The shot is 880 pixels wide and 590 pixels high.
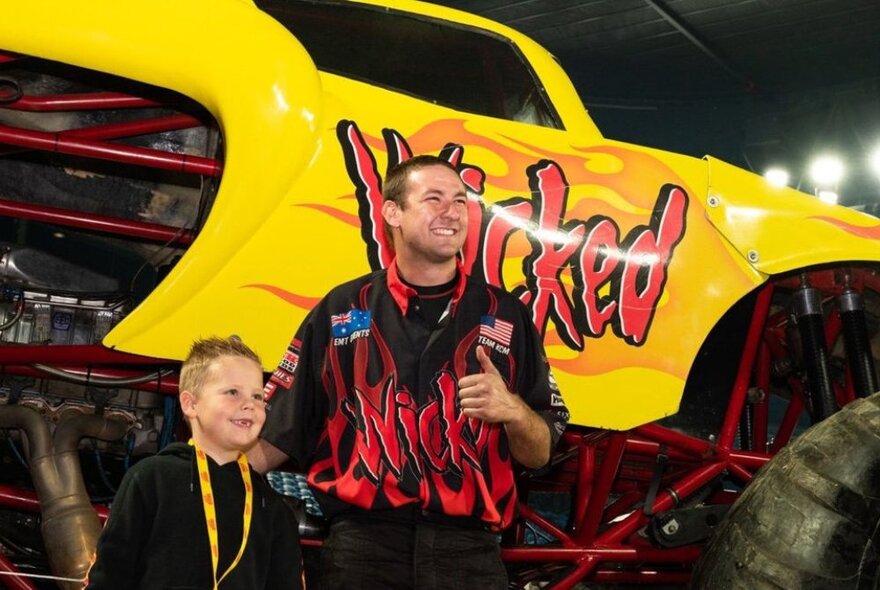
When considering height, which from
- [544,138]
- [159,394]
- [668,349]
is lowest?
[159,394]

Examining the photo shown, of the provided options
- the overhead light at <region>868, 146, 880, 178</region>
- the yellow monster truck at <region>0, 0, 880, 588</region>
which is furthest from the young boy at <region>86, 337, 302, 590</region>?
the overhead light at <region>868, 146, 880, 178</region>

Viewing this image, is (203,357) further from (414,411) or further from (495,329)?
(495,329)

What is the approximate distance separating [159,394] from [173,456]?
1418 millimetres

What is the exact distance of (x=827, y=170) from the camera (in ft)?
34.3

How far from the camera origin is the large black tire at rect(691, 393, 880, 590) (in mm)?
2678

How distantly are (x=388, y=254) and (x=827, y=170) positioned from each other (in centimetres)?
872

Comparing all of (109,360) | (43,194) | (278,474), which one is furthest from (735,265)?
(43,194)

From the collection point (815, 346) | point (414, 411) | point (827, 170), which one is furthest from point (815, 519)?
point (827, 170)

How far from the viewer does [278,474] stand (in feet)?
11.6

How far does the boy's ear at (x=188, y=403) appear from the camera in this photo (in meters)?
2.17

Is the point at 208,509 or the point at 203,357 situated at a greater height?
the point at 203,357

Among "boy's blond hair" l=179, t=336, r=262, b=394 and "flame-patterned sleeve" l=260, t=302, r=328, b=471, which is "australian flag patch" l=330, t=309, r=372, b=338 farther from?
"boy's blond hair" l=179, t=336, r=262, b=394

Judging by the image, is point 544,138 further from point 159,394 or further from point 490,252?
point 159,394

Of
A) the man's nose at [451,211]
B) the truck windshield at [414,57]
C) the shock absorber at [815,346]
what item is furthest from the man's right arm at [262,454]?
the shock absorber at [815,346]
